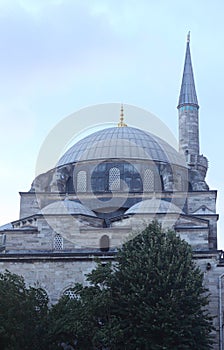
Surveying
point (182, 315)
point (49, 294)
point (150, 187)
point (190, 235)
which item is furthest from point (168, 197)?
point (182, 315)

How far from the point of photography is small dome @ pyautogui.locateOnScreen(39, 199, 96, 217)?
77.7ft

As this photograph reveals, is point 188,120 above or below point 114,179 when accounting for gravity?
above

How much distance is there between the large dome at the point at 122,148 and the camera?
2836cm

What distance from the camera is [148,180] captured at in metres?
27.4

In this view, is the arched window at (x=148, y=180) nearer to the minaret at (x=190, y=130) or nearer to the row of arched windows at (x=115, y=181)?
the row of arched windows at (x=115, y=181)

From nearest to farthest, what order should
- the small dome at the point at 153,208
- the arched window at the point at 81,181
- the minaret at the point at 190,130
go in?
the small dome at the point at 153,208 < the arched window at the point at 81,181 < the minaret at the point at 190,130

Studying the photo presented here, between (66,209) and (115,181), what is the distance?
12.4 feet

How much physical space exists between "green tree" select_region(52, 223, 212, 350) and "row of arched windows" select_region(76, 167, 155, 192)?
679cm

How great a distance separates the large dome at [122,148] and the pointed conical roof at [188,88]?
2.47 m

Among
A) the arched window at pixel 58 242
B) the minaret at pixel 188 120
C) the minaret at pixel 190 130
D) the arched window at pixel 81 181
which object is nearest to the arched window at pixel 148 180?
the arched window at pixel 81 181

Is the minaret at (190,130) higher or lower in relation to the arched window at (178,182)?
higher

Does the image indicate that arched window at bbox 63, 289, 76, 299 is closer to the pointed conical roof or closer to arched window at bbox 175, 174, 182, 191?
arched window at bbox 175, 174, 182, 191

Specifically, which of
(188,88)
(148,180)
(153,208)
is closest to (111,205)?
(148,180)

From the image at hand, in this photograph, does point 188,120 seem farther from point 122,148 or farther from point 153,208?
point 153,208
